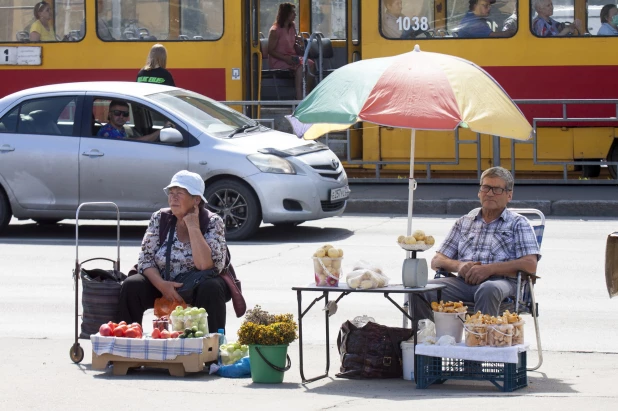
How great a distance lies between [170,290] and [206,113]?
6.12 metres

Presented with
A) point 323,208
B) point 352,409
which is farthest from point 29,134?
point 352,409

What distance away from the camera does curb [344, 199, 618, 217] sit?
48.5 ft

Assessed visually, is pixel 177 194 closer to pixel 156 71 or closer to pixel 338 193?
pixel 338 193

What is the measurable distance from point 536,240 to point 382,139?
30.7 ft

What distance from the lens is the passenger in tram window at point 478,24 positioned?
53.6 ft

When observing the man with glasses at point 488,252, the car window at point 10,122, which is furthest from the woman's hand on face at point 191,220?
the car window at point 10,122

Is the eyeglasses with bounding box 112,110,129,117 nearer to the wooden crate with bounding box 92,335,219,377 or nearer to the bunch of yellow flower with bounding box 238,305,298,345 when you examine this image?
the wooden crate with bounding box 92,335,219,377

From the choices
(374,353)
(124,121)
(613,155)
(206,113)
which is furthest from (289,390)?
(613,155)

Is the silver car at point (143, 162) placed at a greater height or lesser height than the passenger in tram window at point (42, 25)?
lesser

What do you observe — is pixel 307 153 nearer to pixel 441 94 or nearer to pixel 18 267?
pixel 18 267

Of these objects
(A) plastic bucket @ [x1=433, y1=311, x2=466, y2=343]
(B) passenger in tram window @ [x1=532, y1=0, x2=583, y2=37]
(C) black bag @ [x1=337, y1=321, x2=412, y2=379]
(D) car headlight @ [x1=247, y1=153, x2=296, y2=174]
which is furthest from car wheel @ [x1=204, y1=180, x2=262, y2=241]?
(A) plastic bucket @ [x1=433, y1=311, x2=466, y2=343]

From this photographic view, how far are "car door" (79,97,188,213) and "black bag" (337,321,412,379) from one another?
6.00 m

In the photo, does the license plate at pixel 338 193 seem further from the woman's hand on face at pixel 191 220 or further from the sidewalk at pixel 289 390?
the woman's hand on face at pixel 191 220

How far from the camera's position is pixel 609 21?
16.1 metres
